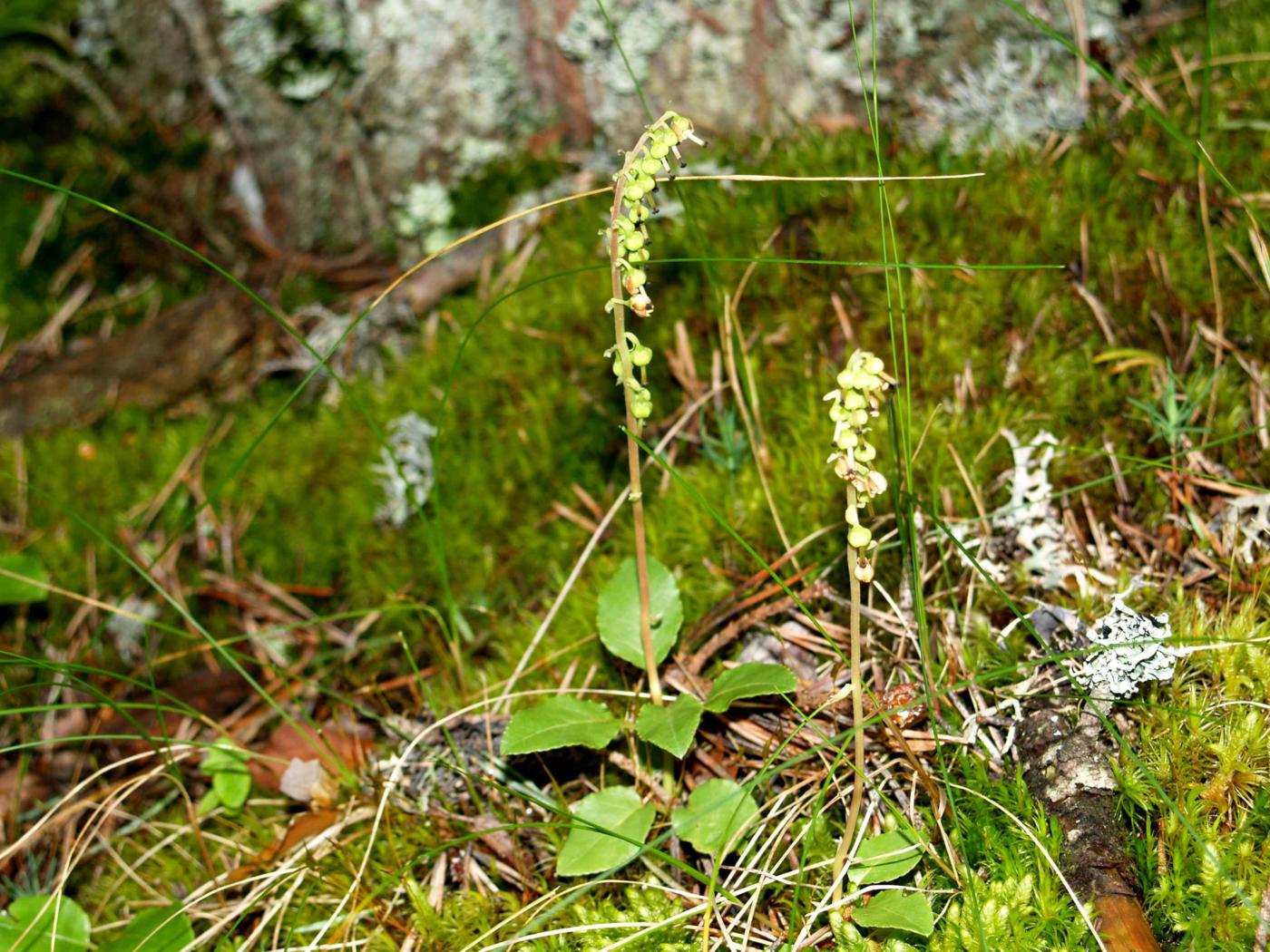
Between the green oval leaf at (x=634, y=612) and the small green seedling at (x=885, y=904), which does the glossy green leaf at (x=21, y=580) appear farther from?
the small green seedling at (x=885, y=904)

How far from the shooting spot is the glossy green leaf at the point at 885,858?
6.53 ft

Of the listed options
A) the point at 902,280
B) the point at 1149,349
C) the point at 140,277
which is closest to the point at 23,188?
the point at 140,277

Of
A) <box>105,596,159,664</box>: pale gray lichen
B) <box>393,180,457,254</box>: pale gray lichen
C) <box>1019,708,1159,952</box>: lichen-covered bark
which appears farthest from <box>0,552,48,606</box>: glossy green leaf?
<box>1019,708,1159,952</box>: lichen-covered bark

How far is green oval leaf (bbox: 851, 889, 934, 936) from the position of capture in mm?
1860

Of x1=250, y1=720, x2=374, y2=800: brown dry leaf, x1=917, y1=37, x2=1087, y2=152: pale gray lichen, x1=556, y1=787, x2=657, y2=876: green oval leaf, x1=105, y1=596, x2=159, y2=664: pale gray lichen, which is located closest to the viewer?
x1=556, y1=787, x2=657, y2=876: green oval leaf

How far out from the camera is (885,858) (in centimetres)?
200

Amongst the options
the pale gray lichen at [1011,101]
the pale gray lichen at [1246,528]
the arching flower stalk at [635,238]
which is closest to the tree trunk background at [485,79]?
the pale gray lichen at [1011,101]

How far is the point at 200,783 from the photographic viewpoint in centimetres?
306

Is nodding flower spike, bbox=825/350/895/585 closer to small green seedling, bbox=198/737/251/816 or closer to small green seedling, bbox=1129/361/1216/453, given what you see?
small green seedling, bbox=1129/361/1216/453

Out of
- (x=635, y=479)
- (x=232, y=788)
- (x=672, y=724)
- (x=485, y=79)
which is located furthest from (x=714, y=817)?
(x=485, y=79)

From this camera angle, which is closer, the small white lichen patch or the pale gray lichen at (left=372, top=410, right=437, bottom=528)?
the small white lichen patch

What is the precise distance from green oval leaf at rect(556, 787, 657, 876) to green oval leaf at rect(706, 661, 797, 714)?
0.28 m

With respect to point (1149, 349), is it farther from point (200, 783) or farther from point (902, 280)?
point (200, 783)

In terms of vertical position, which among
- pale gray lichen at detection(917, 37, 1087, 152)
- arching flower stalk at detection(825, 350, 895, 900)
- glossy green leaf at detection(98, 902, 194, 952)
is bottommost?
glossy green leaf at detection(98, 902, 194, 952)
